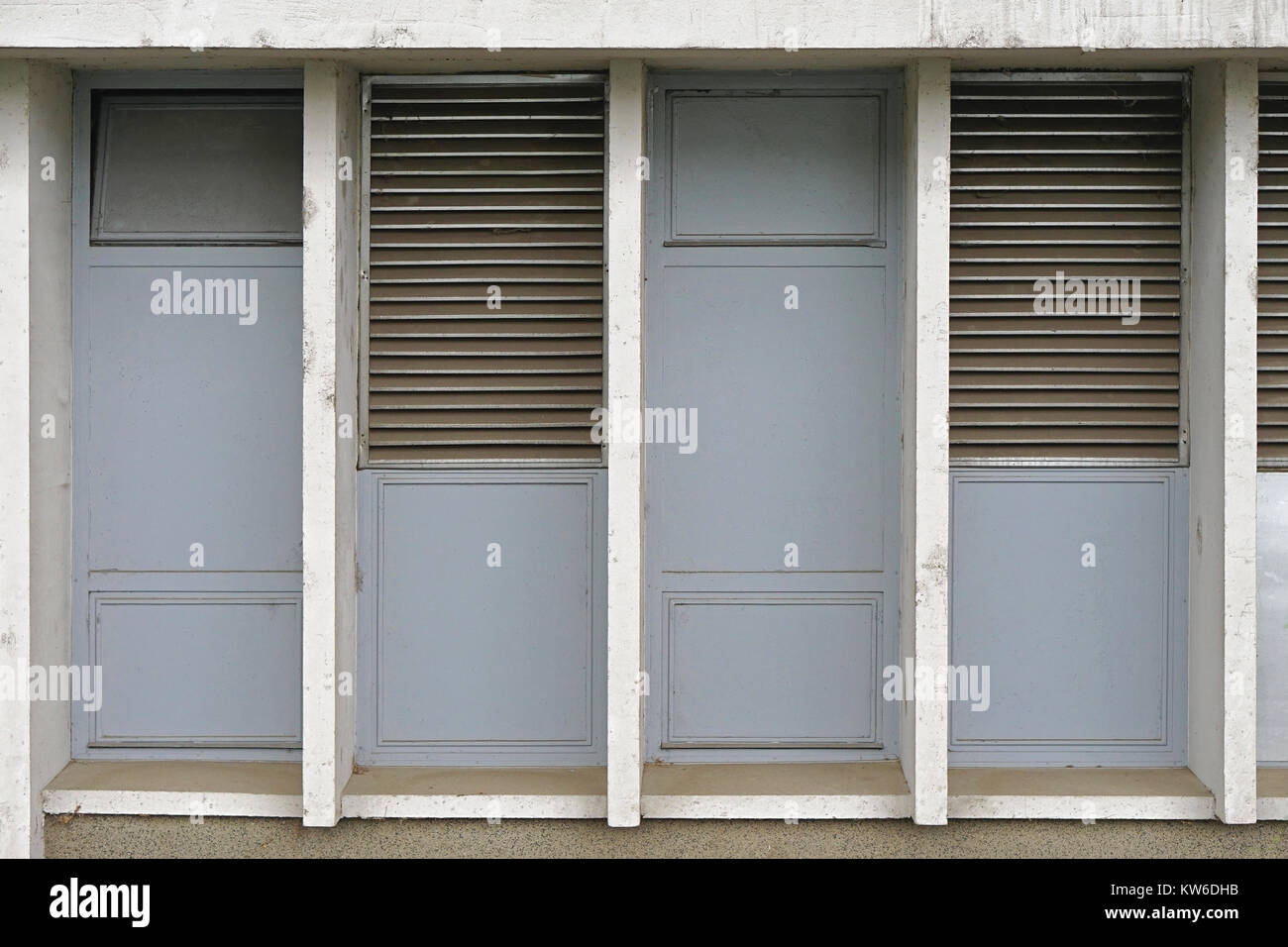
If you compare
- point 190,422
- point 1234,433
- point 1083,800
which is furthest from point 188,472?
point 1234,433

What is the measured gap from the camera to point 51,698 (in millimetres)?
4477

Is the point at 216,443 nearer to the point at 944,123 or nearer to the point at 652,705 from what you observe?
the point at 652,705

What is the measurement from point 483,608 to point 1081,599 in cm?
257

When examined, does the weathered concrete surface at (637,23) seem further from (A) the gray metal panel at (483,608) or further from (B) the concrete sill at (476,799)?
(B) the concrete sill at (476,799)

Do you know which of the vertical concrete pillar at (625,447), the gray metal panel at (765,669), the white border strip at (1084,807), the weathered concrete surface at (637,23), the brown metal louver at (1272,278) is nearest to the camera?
Result: the weathered concrete surface at (637,23)

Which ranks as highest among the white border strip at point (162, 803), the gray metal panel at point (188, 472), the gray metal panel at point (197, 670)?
the gray metal panel at point (188, 472)

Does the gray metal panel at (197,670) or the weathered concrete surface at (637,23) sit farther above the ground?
the weathered concrete surface at (637,23)

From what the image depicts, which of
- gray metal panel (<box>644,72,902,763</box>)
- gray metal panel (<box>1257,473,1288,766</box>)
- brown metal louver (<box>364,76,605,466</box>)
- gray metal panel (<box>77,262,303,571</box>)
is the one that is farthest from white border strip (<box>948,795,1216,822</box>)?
gray metal panel (<box>77,262,303,571</box>)

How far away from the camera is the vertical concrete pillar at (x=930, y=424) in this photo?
166 inches

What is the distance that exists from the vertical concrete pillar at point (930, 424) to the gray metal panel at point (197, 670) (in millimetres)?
2635

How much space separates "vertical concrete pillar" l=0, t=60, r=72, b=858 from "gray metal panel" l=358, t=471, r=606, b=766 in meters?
1.28

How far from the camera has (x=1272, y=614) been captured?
4.57 meters

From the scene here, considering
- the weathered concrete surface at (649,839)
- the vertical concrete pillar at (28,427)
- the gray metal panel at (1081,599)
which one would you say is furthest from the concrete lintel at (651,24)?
the weathered concrete surface at (649,839)

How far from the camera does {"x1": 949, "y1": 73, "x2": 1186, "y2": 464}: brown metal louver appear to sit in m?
4.52
